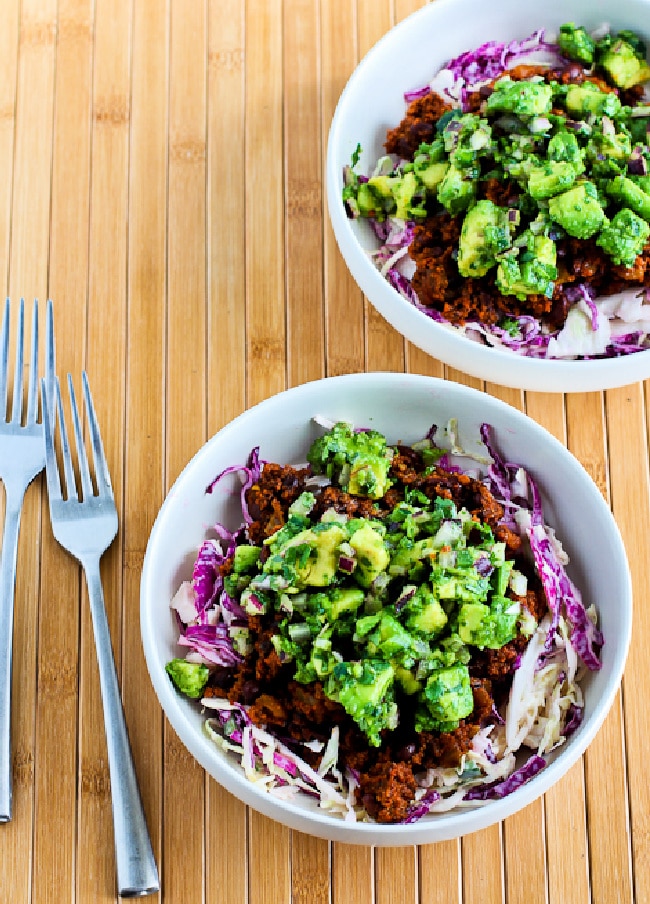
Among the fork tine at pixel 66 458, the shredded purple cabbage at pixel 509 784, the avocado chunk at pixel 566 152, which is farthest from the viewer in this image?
the fork tine at pixel 66 458

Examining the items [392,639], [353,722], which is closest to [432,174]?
[392,639]

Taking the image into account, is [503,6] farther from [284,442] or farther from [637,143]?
[284,442]

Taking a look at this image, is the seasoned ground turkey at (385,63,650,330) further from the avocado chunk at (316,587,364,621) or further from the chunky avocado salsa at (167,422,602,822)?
the avocado chunk at (316,587,364,621)

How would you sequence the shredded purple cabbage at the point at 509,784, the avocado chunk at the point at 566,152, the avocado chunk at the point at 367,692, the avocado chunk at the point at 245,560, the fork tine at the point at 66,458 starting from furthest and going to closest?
the fork tine at the point at 66,458 < the avocado chunk at the point at 566,152 < the avocado chunk at the point at 245,560 < the shredded purple cabbage at the point at 509,784 < the avocado chunk at the point at 367,692

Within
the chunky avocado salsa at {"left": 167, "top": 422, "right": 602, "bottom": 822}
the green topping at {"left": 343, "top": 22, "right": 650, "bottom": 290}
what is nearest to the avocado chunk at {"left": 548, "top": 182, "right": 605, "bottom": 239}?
the green topping at {"left": 343, "top": 22, "right": 650, "bottom": 290}

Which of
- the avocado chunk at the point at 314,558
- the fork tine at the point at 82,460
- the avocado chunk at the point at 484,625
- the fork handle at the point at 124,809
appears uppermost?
the fork tine at the point at 82,460

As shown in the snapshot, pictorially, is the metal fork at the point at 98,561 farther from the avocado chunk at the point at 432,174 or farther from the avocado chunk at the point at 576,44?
the avocado chunk at the point at 576,44

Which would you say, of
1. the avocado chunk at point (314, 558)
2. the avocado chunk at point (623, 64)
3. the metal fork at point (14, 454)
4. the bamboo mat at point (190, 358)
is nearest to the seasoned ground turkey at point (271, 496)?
the avocado chunk at point (314, 558)
